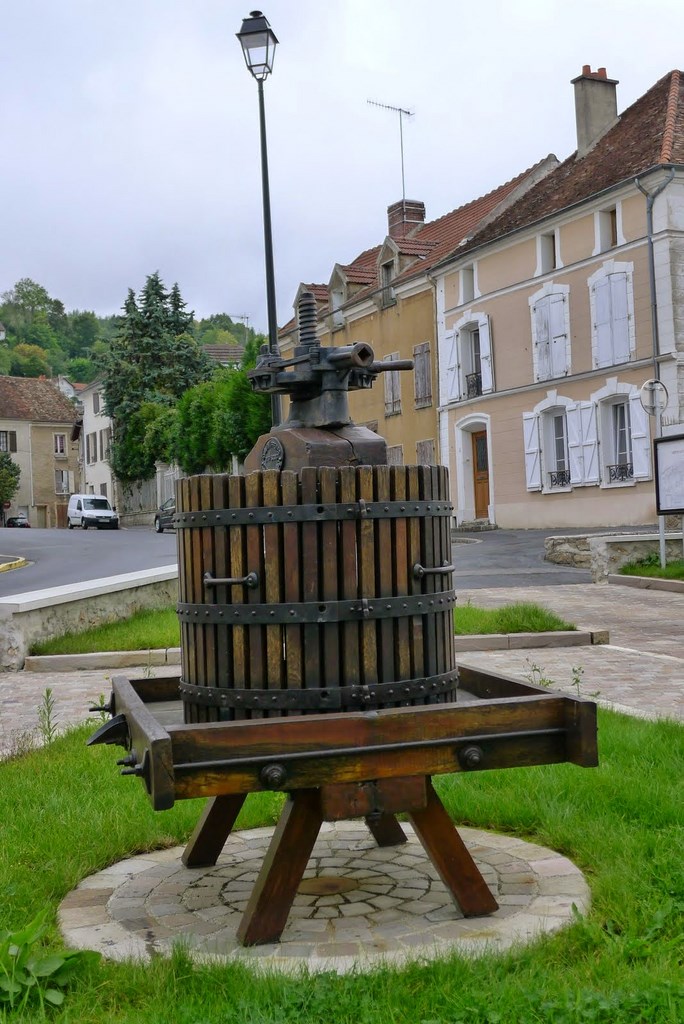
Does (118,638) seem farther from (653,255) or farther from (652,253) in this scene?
(653,255)

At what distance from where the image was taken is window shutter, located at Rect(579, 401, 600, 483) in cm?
2497

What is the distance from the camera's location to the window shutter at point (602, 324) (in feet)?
80.9

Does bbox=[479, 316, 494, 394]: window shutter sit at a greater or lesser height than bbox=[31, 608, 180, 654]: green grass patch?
greater

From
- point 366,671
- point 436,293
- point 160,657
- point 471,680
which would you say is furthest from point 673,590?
point 436,293

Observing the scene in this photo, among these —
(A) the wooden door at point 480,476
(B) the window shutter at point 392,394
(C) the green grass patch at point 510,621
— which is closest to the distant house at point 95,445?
(B) the window shutter at point 392,394

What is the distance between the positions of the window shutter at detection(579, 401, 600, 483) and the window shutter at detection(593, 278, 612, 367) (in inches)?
41.1

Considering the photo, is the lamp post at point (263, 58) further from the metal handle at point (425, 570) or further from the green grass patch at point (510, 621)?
the metal handle at point (425, 570)

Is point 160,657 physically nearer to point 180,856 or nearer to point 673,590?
point 180,856

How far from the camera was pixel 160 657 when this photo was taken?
9.90m

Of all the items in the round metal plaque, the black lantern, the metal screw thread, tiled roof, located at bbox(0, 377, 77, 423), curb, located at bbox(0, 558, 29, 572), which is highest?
tiled roof, located at bbox(0, 377, 77, 423)

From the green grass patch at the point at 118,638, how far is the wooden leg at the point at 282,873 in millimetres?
6614

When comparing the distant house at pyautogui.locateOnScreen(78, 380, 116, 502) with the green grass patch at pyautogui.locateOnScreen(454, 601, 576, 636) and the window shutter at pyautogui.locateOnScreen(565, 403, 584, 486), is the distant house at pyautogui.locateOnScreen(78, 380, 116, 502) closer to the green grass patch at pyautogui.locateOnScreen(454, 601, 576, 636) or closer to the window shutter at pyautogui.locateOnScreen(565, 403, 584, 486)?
the window shutter at pyautogui.locateOnScreen(565, 403, 584, 486)

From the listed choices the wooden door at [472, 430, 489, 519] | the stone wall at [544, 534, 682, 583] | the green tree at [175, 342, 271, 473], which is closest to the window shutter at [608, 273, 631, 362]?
the wooden door at [472, 430, 489, 519]

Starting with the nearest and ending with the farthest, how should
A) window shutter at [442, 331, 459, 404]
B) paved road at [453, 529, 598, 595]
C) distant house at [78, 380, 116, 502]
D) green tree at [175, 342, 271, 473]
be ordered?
paved road at [453, 529, 598, 595], window shutter at [442, 331, 459, 404], green tree at [175, 342, 271, 473], distant house at [78, 380, 116, 502]
